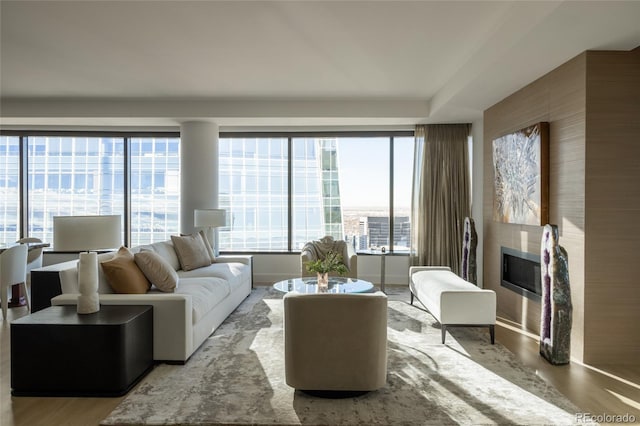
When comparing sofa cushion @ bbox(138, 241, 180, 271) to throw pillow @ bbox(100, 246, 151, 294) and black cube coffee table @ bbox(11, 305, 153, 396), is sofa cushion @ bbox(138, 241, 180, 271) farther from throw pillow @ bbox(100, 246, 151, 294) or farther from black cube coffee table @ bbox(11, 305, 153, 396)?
black cube coffee table @ bbox(11, 305, 153, 396)

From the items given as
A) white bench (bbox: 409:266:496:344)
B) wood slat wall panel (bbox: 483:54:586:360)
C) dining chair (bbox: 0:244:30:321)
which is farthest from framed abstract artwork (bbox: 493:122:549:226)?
dining chair (bbox: 0:244:30:321)

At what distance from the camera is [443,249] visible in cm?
683

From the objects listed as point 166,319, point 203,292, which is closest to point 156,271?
point 203,292

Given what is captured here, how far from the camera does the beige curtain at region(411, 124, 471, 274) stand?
679cm

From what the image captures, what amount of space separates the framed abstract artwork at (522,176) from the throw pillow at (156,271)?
361 centimetres

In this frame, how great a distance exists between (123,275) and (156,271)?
351mm

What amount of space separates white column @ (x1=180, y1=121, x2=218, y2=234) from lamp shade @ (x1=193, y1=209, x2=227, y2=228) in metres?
0.41

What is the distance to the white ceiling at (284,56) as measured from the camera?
10.6 feet

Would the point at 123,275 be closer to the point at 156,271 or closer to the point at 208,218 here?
the point at 156,271

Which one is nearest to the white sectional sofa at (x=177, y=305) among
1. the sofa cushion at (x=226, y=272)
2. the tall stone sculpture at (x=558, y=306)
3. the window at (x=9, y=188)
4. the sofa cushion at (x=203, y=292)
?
the sofa cushion at (x=203, y=292)

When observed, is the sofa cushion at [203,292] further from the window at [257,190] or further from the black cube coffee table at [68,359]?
the window at [257,190]

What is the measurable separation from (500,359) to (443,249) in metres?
3.34

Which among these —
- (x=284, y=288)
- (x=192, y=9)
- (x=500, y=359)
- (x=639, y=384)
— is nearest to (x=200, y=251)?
(x=284, y=288)

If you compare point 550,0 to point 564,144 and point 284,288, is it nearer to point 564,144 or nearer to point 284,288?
point 564,144
